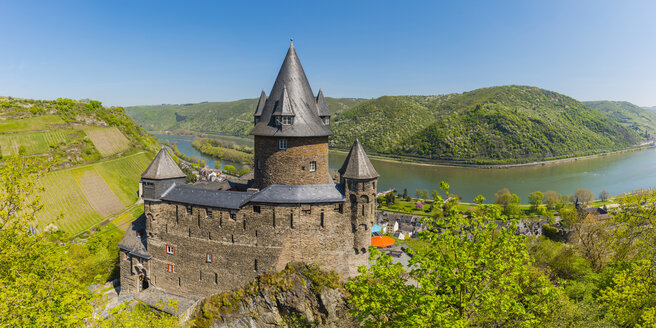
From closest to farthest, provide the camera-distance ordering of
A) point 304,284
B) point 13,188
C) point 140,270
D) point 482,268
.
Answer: point 482,268 → point 13,188 → point 304,284 → point 140,270

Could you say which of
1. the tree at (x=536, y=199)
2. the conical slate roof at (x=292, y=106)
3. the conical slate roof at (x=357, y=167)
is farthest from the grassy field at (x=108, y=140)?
the tree at (x=536, y=199)

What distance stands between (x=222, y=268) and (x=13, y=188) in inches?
528

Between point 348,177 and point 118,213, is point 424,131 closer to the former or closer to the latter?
point 118,213

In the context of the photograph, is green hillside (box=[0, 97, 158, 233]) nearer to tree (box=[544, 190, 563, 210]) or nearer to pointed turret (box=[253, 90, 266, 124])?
pointed turret (box=[253, 90, 266, 124])

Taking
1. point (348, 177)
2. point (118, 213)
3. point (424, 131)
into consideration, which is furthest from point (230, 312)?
point (424, 131)

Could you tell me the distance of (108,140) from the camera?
94.8m

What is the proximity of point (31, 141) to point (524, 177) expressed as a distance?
151 metres

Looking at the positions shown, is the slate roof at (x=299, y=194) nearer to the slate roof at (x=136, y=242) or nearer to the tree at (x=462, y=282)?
the tree at (x=462, y=282)

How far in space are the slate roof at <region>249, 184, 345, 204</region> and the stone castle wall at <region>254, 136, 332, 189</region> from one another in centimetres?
69

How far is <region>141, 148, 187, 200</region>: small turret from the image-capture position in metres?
26.4

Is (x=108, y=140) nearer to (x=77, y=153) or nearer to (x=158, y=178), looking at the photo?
(x=77, y=153)

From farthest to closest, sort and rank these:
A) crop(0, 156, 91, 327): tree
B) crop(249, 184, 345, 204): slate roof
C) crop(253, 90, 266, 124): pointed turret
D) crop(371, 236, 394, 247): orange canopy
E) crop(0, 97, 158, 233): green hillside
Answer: crop(0, 97, 158, 233): green hillside
crop(371, 236, 394, 247): orange canopy
crop(253, 90, 266, 124): pointed turret
crop(249, 184, 345, 204): slate roof
crop(0, 156, 91, 327): tree

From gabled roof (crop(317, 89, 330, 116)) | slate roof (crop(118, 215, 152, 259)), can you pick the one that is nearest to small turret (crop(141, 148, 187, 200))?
slate roof (crop(118, 215, 152, 259))

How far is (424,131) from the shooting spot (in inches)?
6988
